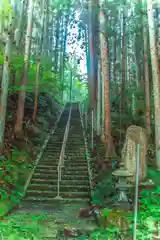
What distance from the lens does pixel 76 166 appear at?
12633 mm

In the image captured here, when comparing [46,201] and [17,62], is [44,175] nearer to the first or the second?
[46,201]

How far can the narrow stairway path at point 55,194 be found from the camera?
23.5 ft

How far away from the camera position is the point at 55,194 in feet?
33.6

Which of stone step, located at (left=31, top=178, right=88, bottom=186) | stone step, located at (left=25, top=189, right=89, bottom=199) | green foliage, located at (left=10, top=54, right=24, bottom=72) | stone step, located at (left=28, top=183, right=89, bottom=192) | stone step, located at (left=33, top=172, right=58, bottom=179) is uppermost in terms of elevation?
green foliage, located at (left=10, top=54, right=24, bottom=72)

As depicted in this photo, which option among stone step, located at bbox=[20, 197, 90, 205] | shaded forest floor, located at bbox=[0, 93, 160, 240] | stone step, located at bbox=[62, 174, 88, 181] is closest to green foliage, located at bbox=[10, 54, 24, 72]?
shaded forest floor, located at bbox=[0, 93, 160, 240]

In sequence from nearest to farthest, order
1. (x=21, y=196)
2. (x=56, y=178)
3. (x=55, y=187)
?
(x=21, y=196)
(x=55, y=187)
(x=56, y=178)

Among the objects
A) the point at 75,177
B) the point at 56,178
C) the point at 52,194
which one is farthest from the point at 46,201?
the point at 75,177

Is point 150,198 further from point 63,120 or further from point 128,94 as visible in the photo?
point 63,120

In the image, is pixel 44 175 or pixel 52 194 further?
pixel 44 175

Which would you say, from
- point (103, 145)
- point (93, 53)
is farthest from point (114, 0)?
point (103, 145)

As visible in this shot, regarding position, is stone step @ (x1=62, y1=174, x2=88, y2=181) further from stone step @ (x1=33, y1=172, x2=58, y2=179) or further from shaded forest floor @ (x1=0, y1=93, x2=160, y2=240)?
shaded forest floor @ (x1=0, y1=93, x2=160, y2=240)

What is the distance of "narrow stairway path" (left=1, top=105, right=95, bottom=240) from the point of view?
281 inches

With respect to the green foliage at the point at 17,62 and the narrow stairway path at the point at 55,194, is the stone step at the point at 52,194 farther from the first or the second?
the green foliage at the point at 17,62

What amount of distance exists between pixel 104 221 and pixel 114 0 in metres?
13.3
